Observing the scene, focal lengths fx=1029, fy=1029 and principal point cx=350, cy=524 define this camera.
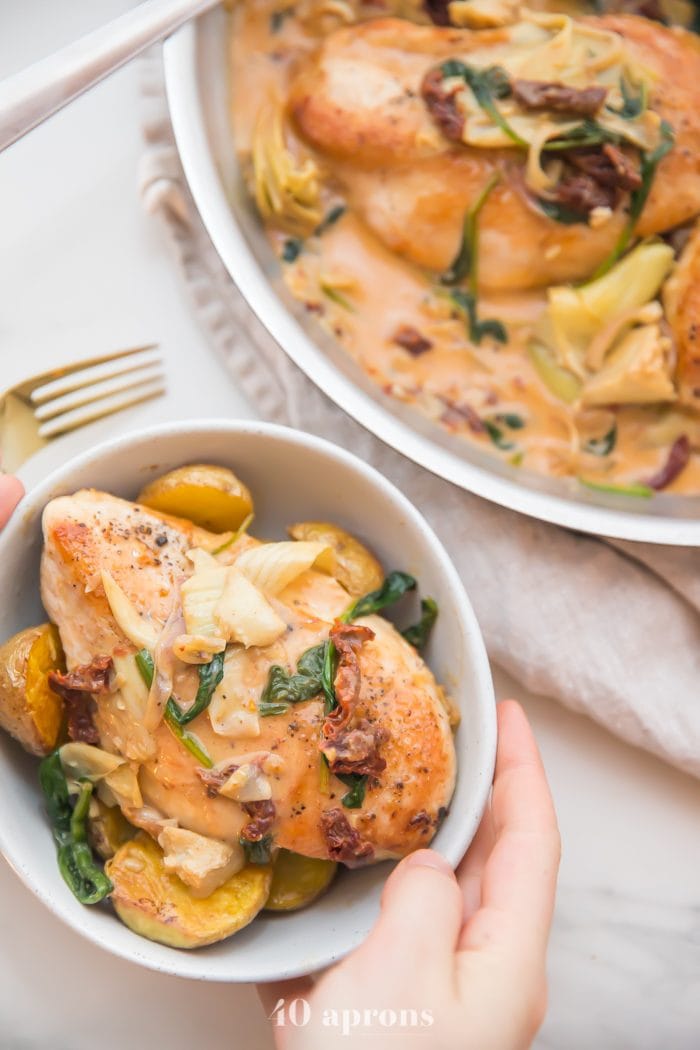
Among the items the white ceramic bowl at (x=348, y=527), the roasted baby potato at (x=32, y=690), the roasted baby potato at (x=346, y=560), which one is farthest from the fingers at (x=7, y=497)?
the roasted baby potato at (x=346, y=560)

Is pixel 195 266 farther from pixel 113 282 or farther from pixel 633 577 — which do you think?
pixel 633 577

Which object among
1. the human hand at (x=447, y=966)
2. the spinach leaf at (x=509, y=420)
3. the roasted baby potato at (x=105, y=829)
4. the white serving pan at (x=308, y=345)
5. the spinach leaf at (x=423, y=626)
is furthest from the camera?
the spinach leaf at (x=509, y=420)

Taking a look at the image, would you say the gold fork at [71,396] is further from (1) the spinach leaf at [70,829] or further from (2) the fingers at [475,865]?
(2) the fingers at [475,865]

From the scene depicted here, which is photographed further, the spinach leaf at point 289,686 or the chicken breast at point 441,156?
the chicken breast at point 441,156

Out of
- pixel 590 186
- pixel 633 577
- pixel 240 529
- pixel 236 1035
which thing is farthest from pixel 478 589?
pixel 236 1035

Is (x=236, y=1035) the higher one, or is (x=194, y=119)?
(x=194, y=119)

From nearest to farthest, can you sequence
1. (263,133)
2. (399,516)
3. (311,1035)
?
(311,1035) < (399,516) < (263,133)
